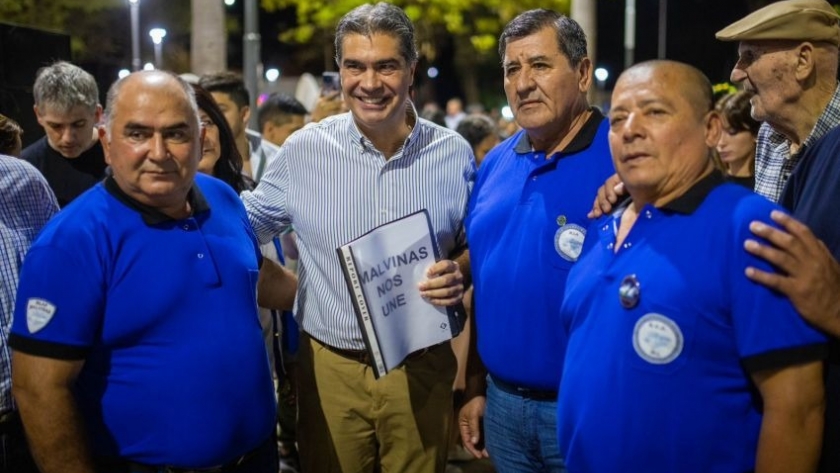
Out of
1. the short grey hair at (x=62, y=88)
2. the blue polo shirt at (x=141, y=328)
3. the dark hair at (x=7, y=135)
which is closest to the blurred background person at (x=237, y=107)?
the short grey hair at (x=62, y=88)

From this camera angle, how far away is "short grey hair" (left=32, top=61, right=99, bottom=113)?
6141 mm

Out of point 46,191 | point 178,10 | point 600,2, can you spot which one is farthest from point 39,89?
point 600,2

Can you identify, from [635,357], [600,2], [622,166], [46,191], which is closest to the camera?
[635,357]

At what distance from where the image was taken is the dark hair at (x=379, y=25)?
151 inches

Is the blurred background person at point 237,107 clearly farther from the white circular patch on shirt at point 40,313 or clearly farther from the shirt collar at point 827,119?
the shirt collar at point 827,119

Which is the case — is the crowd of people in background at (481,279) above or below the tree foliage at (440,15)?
below

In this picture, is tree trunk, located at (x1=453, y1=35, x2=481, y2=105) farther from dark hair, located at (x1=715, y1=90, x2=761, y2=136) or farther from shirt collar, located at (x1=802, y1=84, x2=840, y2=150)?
shirt collar, located at (x1=802, y1=84, x2=840, y2=150)

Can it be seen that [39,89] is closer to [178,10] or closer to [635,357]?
[635,357]

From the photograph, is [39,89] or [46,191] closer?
[46,191]

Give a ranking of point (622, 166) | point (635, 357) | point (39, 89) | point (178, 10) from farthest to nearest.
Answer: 1. point (178, 10)
2. point (39, 89)
3. point (622, 166)
4. point (635, 357)

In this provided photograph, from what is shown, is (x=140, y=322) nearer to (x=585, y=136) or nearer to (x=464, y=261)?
(x=464, y=261)

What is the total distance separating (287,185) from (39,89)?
2981mm

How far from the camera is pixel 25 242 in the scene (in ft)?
11.8

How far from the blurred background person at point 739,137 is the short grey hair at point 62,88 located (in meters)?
4.06
